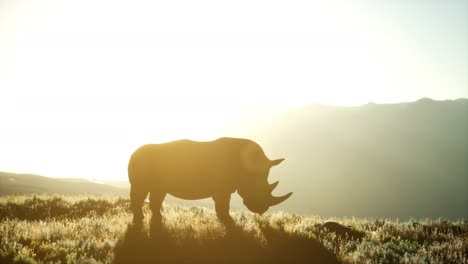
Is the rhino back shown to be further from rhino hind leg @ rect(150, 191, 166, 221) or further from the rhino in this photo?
rhino hind leg @ rect(150, 191, 166, 221)

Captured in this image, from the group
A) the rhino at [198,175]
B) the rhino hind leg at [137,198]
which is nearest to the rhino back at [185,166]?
the rhino at [198,175]

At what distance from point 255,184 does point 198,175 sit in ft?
5.45

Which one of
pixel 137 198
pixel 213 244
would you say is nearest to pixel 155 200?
pixel 137 198

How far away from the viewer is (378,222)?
1471 cm

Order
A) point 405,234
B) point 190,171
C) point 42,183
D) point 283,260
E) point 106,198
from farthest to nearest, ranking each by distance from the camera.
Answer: point 42,183
point 106,198
point 405,234
point 190,171
point 283,260

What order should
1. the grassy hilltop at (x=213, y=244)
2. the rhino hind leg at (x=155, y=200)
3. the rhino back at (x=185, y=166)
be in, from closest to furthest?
the grassy hilltop at (x=213, y=244)
the rhino back at (x=185, y=166)
the rhino hind leg at (x=155, y=200)

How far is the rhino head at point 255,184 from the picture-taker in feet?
35.2

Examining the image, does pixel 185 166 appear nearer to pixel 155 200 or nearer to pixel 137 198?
pixel 155 200

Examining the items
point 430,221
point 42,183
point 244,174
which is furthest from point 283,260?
point 42,183

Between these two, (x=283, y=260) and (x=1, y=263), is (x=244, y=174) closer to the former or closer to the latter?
(x=283, y=260)

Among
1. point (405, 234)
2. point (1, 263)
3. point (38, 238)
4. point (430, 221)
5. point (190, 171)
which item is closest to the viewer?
point (1, 263)

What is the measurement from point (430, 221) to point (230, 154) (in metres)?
8.85

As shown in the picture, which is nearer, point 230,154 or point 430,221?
point 230,154

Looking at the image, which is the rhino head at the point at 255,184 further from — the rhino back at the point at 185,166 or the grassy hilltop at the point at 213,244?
the grassy hilltop at the point at 213,244
